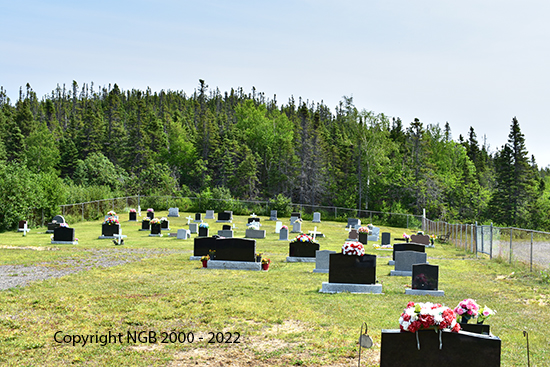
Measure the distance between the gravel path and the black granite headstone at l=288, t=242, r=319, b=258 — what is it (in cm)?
612

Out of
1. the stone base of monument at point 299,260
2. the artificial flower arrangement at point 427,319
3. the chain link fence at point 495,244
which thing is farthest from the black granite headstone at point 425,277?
the stone base of monument at point 299,260

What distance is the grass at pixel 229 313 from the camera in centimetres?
796

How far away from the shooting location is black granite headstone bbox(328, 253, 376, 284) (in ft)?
45.7

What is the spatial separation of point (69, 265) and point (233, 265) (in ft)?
19.5

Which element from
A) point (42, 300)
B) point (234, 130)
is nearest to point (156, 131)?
point (234, 130)

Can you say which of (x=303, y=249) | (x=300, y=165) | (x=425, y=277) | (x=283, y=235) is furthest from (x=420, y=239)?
(x=300, y=165)

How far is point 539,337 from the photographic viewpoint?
907 cm

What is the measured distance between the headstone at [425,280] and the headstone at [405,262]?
3.84 metres

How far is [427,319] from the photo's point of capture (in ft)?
19.1

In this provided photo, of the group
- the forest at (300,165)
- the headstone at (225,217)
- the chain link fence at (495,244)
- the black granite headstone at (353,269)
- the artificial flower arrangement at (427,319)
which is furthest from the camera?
the forest at (300,165)

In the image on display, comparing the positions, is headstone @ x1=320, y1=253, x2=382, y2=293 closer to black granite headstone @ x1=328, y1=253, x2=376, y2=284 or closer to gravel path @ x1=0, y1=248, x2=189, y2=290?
black granite headstone @ x1=328, y1=253, x2=376, y2=284

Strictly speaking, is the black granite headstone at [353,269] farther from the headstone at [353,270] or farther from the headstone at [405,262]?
the headstone at [405,262]

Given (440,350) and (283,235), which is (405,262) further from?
(283,235)

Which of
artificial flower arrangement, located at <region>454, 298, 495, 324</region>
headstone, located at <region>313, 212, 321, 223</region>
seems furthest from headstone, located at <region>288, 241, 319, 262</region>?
headstone, located at <region>313, 212, 321, 223</region>
